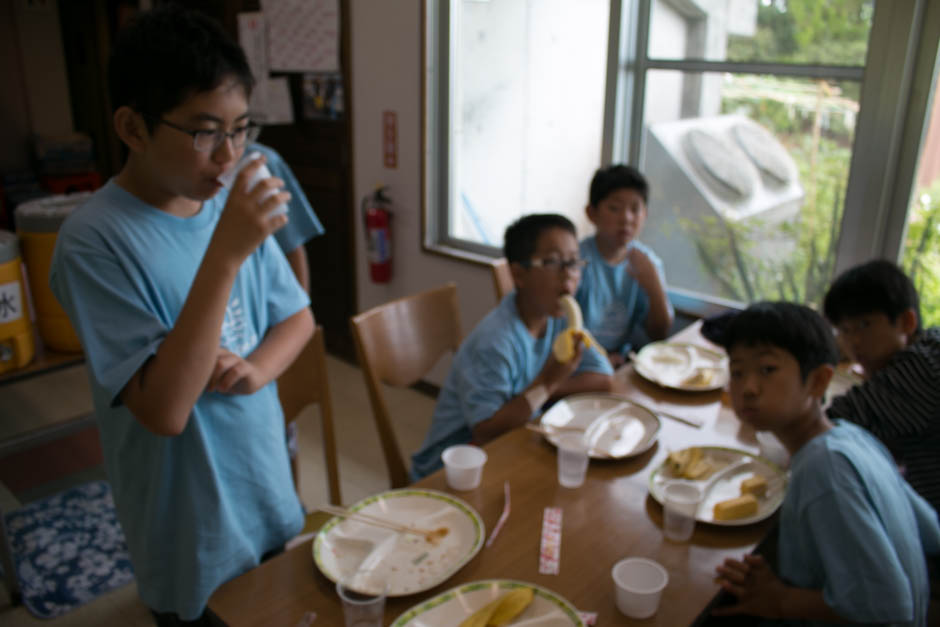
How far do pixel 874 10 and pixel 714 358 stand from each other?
47.5 inches

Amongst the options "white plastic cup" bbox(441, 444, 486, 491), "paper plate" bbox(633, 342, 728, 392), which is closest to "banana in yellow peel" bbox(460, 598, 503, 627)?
"white plastic cup" bbox(441, 444, 486, 491)

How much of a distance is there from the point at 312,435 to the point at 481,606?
7.67 ft

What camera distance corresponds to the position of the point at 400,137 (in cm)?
343

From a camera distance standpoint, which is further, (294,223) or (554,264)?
(294,223)

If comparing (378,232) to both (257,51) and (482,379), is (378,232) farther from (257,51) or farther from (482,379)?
(482,379)

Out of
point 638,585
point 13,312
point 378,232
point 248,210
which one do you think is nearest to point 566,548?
point 638,585

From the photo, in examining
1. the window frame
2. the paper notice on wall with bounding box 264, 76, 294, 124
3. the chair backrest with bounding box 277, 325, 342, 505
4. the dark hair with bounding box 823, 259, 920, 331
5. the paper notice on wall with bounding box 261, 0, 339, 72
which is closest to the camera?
the dark hair with bounding box 823, 259, 920, 331

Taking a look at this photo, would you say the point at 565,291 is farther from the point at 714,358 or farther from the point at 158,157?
the point at 158,157

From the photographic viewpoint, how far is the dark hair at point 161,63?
106 cm

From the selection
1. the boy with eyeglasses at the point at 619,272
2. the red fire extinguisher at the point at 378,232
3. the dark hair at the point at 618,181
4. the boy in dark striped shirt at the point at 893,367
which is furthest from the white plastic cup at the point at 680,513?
the red fire extinguisher at the point at 378,232

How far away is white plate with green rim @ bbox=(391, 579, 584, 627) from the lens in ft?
3.26

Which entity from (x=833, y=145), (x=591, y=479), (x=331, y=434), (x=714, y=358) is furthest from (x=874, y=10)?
(x=331, y=434)

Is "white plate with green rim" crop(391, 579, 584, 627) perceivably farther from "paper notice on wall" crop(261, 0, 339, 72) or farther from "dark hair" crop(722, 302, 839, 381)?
"paper notice on wall" crop(261, 0, 339, 72)

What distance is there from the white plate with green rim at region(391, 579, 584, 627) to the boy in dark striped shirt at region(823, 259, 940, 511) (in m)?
0.99
